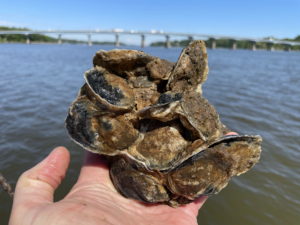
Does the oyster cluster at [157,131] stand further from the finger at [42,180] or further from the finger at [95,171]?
the finger at [42,180]

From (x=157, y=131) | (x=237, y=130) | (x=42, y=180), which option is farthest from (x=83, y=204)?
(x=237, y=130)

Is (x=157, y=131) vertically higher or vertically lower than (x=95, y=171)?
higher

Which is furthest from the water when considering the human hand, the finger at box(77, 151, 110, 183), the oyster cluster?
the oyster cluster

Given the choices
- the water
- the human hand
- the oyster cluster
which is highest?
the oyster cluster

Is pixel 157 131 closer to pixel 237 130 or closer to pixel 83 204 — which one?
pixel 83 204

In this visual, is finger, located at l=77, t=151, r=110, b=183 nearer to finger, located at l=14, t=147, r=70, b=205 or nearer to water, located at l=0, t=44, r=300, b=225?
finger, located at l=14, t=147, r=70, b=205

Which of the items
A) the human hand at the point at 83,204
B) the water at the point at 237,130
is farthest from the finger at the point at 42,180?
the water at the point at 237,130

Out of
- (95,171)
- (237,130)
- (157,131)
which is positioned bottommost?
(237,130)
